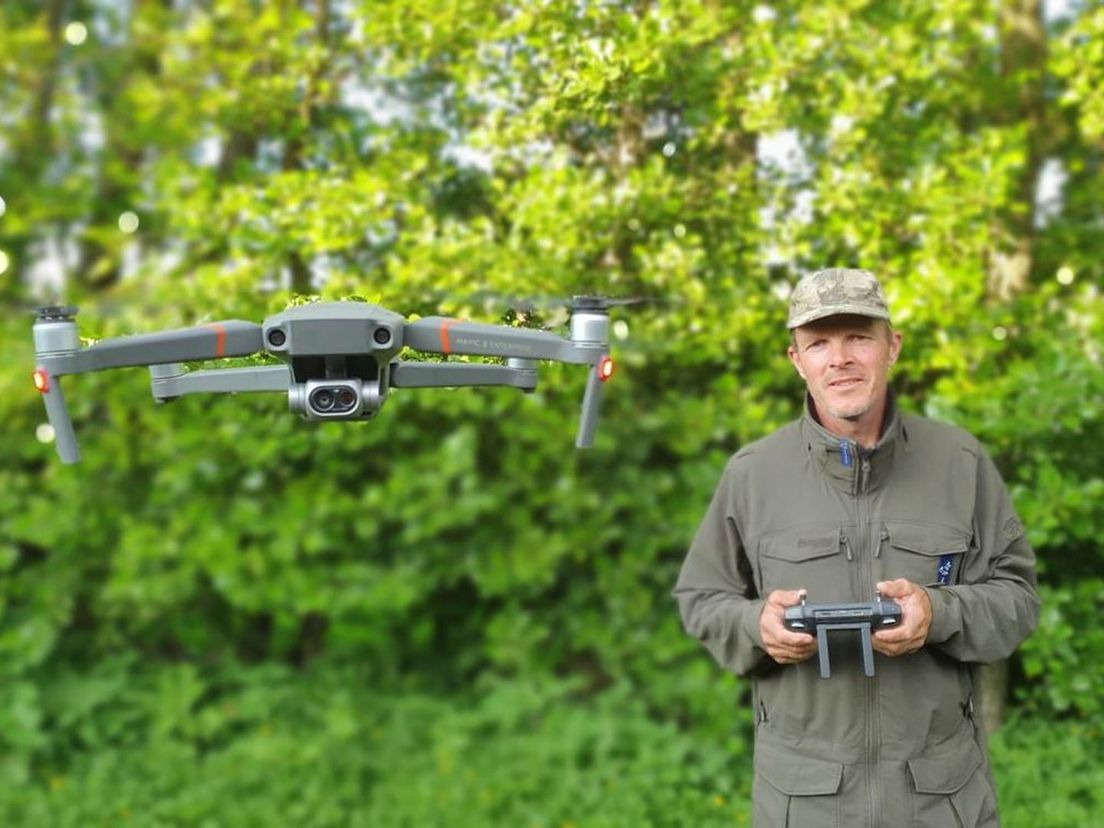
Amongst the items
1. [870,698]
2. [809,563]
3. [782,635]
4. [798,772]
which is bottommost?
[798,772]

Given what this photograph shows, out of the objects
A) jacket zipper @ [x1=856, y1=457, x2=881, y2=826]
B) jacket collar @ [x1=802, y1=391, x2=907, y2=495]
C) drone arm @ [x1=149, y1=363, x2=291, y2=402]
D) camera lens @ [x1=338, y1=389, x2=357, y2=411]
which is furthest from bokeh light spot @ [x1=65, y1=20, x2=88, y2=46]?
jacket zipper @ [x1=856, y1=457, x2=881, y2=826]

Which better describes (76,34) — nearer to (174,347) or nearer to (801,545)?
(174,347)

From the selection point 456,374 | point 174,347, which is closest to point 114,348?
point 174,347

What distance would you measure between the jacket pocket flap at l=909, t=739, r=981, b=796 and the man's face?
2.47 feet

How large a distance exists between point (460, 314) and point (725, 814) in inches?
85.0

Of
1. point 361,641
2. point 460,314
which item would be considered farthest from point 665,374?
point 361,641

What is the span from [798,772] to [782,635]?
1.16ft

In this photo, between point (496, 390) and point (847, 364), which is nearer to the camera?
point (847, 364)

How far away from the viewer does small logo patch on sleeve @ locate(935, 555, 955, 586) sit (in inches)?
106

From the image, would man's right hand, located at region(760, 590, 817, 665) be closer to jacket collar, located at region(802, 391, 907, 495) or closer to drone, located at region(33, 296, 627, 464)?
jacket collar, located at region(802, 391, 907, 495)

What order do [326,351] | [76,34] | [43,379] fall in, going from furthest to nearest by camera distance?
[76,34] → [43,379] → [326,351]

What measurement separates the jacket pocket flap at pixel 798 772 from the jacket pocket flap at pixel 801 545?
44 cm

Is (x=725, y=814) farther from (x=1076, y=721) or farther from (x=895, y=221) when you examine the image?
(x=895, y=221)

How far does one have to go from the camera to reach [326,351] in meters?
2.44
